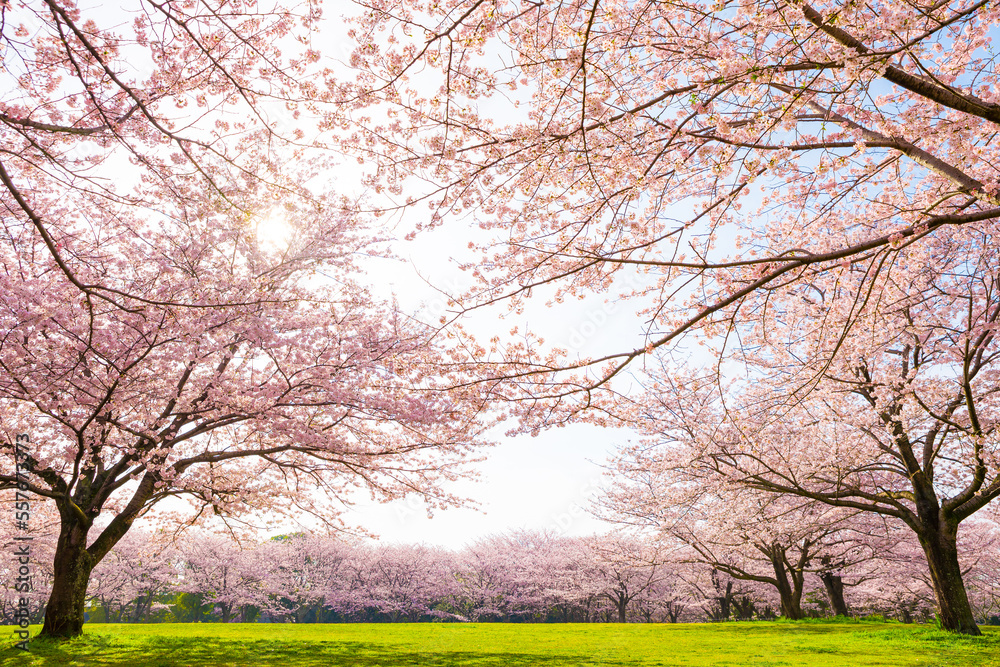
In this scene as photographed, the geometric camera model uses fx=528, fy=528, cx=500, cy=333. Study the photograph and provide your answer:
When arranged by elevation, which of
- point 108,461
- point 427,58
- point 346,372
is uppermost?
point 427,58

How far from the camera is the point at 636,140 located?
525 centimetres

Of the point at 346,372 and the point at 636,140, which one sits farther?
the point at 346,372

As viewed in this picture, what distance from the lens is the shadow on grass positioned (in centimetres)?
686

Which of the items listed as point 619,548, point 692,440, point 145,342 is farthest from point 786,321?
point 619,548

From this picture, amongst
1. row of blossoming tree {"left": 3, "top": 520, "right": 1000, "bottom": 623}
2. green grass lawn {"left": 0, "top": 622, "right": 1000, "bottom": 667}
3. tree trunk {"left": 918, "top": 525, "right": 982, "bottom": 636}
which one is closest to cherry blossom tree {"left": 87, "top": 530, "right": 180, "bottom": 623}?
row of blossoming tree {"left": 3, "top": 520, "right": 1000, "bottom": 623}

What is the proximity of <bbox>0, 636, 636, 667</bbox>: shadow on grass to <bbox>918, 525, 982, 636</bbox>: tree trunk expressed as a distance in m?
7.51

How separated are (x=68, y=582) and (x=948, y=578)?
1634cm

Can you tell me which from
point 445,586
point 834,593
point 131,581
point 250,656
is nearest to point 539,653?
point 250,656

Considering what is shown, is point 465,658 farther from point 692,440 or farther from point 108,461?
point 108,461

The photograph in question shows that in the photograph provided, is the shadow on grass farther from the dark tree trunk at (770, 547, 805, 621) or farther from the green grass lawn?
the dark tree trunk at (770, 547, 805, 621)

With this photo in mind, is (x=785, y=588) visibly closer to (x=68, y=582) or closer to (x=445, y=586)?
(x=68, y=582)

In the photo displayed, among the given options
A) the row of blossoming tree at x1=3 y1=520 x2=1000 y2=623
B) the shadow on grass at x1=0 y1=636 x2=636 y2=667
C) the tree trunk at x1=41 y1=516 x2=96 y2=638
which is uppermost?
the tree trunk at x1=41 y1=516 x2=96 y2=638

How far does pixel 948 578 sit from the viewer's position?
1050 centimetres

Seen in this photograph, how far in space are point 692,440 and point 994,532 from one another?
76.0 ft
